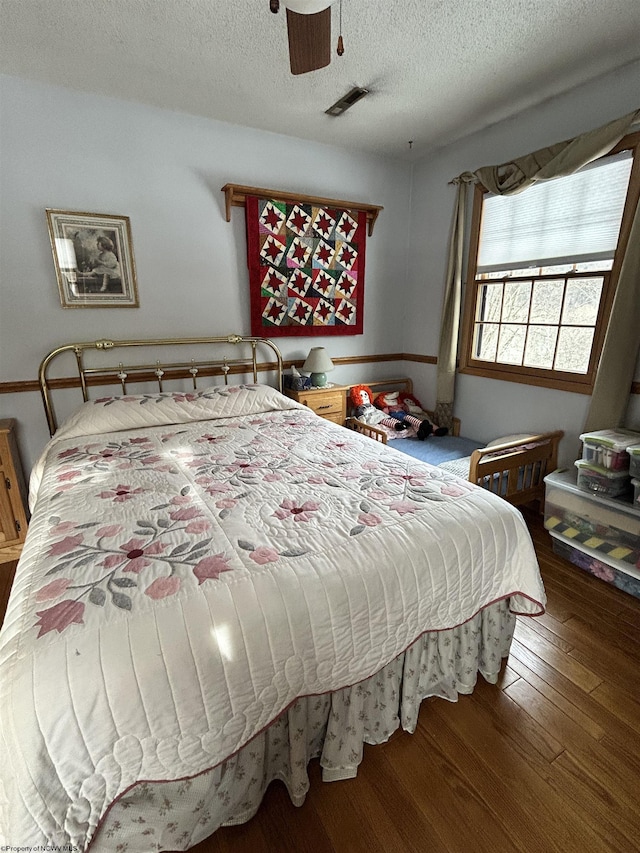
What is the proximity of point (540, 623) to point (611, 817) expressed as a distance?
2.43ft

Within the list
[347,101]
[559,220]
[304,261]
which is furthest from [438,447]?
[347,101]

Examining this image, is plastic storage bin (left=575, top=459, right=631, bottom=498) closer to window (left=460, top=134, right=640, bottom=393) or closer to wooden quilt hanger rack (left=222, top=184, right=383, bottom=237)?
window (left=460, top=134, right=640, bottom=393)

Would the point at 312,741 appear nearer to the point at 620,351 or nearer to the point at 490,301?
the point at 620,351

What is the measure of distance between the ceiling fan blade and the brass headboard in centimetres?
180

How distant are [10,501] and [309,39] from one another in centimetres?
255

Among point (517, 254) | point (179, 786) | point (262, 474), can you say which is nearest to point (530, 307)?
point (517, 254)

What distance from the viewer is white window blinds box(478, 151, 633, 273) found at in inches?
87.0

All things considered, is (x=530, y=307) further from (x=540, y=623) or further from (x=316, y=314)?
(x=540, y=623)

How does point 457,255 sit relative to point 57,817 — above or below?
above

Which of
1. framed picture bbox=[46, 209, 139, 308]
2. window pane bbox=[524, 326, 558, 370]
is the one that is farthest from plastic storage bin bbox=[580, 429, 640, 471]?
framed picture bbox=[46, 209, 139, 308]

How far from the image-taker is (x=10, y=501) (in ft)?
7.30

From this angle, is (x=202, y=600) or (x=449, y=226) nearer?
(x=202, y=600)

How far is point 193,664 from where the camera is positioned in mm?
847

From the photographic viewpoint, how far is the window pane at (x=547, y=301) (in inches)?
101
